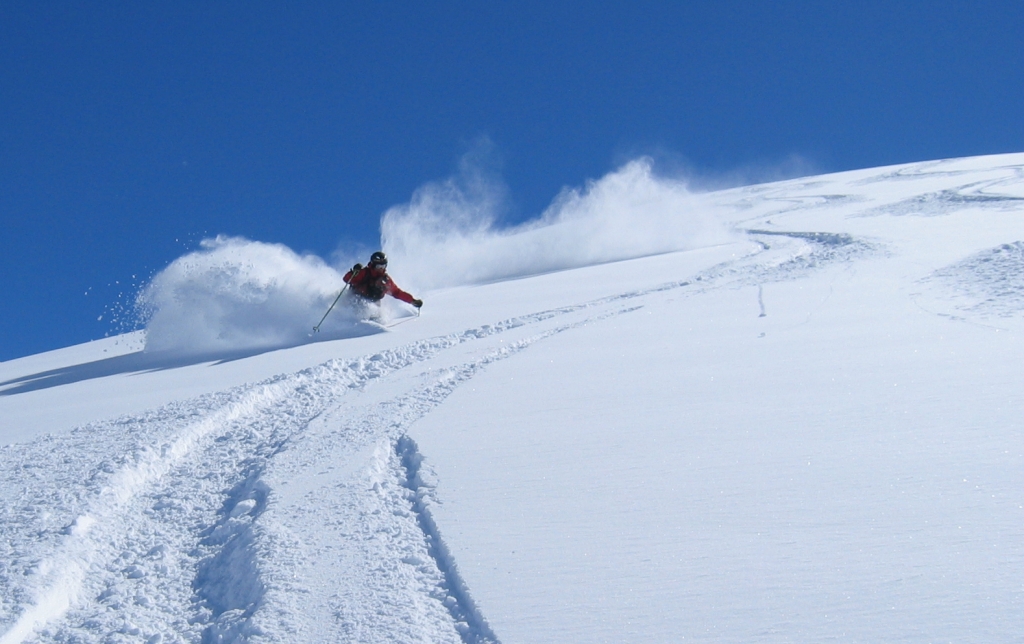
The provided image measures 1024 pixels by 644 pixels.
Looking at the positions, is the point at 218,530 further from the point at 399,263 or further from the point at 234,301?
the point at 399,263

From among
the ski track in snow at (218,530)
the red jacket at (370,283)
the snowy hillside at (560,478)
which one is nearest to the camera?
the snowy hillside at (560,478)

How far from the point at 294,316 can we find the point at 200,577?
25.6ft

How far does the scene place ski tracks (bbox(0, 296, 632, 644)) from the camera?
10.9ft

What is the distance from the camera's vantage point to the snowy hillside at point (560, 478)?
3.15 metres

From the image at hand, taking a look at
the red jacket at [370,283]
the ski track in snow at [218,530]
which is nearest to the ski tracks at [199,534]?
the ski track in snow at [218,530]

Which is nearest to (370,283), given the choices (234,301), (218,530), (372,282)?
(372,282)

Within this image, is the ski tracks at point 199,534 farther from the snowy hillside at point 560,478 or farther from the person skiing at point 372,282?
the person skiing at point 372,282

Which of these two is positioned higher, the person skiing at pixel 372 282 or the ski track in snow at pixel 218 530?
the person skiing at pixel 372 282

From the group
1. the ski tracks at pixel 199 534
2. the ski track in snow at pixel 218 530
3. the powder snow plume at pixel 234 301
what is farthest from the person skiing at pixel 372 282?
the ski tracks at pixel 199 534

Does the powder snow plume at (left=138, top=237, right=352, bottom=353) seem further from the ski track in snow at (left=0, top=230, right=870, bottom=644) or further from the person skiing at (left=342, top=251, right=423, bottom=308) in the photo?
the ski track in snow at (left=0, top=230, right=870, bottom=644)

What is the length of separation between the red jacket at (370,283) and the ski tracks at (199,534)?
4424mm

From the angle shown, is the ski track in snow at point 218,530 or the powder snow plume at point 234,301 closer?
the ski track in snow at point 218,530

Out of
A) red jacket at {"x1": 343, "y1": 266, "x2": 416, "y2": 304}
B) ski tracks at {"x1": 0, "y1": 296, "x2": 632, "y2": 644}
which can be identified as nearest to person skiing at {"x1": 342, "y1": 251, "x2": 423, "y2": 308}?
red jacket at {"x1": 343, "y1": 266, "x2": 416, "y2": 304}

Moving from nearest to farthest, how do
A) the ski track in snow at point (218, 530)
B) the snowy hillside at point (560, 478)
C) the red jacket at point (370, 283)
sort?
the snowy hillside at point (560, 478) → the ski track in snow at point (218, 530) → the red jacket at point (370, 283)
